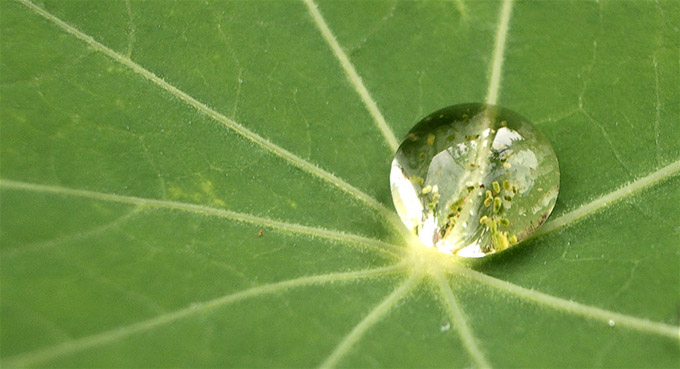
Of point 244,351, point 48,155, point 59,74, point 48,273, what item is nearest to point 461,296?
point 244,351

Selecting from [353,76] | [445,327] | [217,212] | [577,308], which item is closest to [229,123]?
[217,212]

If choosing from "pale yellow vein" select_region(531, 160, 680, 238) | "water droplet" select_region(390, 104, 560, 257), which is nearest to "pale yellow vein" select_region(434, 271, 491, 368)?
"water droplet" select_region(390, 104, 560, 257)

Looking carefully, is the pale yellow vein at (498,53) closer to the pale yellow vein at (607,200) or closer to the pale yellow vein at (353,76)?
the pale yellow vein at (353,76)

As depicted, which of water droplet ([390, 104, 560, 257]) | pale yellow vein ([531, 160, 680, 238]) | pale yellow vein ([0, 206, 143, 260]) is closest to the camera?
pale yellow vein ([0, 206, 143, 260])

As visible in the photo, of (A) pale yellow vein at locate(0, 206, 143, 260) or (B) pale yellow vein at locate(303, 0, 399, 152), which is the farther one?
(B) pale yellow vein at locate(303, 0, 399, 152)

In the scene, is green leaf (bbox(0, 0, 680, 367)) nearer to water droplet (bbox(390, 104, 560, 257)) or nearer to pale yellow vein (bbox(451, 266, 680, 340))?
pale yellow vein (bbox(451, 266, 680, 340))

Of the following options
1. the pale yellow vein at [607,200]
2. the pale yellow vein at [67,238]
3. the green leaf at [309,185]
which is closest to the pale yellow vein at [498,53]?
the green leaf at [309,185]

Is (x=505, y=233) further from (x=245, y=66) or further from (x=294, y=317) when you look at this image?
(x=245, y=66)
